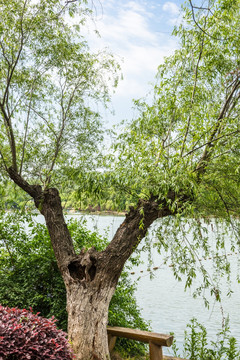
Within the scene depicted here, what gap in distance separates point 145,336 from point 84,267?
1.06m

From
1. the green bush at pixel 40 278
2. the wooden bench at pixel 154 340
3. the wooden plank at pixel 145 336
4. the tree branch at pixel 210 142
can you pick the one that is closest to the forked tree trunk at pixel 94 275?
the wooden plank at pixel 145 336

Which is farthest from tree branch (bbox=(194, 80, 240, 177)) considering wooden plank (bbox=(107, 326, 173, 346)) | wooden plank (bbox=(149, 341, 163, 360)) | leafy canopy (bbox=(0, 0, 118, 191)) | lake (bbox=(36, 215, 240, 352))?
lake (bbox=(36, 215, 240, 352))

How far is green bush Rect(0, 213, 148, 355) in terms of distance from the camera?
546 cm

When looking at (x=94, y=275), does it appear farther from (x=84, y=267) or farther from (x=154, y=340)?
(x=154, y=340)

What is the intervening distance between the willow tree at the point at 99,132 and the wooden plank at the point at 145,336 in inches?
10.4

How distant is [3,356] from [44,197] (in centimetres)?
293

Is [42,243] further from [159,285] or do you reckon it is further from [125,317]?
[159,285]

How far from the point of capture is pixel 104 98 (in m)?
6.45

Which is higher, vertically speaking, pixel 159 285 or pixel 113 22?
pixel 113 22

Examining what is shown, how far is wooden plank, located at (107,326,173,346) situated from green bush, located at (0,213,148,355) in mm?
652

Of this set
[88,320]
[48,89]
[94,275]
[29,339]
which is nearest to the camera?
[29,339]

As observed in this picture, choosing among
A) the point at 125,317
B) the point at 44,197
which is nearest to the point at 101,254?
the point at 44,197

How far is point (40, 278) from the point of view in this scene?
5820 mm

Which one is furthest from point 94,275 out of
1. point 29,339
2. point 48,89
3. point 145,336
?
point 48,89
